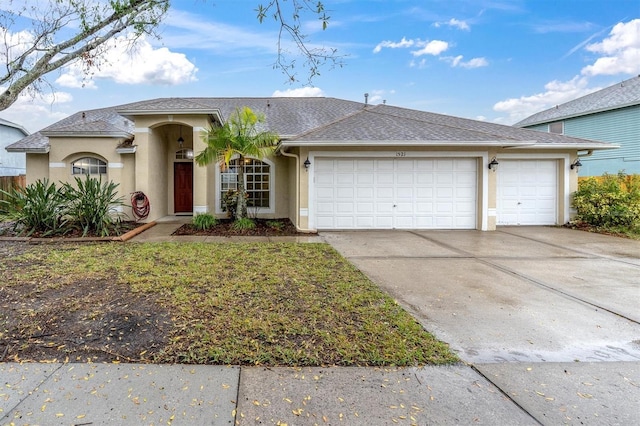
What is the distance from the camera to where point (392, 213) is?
438 inches

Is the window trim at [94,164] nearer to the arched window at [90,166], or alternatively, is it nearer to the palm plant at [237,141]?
the arched window at [90,166]

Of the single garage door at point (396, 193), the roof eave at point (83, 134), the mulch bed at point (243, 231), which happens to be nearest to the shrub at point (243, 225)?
the mulch bed at point (243, 231)

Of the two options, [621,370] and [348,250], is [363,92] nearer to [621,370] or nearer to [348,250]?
[348,250]

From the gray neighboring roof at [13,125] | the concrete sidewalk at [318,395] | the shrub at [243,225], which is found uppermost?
the gray neighboring roof at [13,125]

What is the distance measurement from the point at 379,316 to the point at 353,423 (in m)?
1.81

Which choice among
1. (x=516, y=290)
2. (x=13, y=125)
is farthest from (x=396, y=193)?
(x=13, y=125)

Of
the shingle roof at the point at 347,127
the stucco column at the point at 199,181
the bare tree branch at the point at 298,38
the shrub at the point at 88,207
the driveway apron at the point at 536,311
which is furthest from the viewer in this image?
the stucco column at the point at 199,181

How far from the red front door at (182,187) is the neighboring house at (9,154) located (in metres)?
16.3

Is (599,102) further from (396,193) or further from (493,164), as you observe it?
(396,193)

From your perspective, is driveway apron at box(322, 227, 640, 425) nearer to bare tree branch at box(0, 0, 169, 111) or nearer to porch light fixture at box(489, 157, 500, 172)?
porch light fixture at box(489, 157, 500, 172)

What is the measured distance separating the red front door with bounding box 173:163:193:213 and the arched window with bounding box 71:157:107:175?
2.61 m

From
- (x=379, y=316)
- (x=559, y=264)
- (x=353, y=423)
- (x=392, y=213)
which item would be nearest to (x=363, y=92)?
(x=392, y=213)

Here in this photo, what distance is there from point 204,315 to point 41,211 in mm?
7982

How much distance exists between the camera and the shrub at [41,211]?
9.02m
